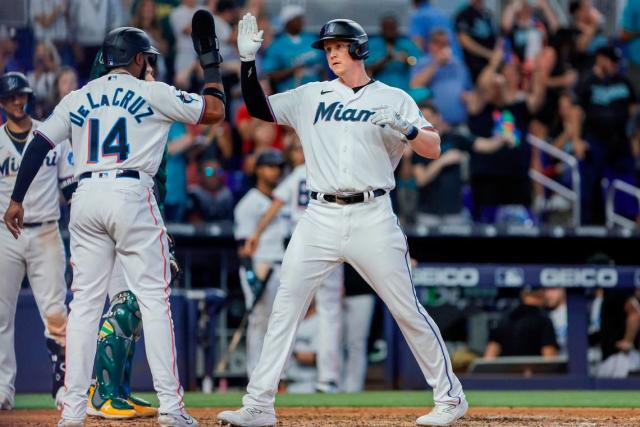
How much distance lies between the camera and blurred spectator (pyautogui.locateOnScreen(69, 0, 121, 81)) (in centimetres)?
940

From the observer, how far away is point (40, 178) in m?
7.12

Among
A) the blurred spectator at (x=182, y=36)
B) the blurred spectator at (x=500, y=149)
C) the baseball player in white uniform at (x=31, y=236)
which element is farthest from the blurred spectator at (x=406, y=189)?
the baseball player in white uniform at (x=31, y=236)

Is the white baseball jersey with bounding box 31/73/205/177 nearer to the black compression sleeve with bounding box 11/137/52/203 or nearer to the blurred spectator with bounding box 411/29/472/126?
the black compression sleeve with bounding box 11/137/52/203

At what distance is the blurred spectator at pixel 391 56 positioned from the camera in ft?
35.7

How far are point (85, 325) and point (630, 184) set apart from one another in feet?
23.9

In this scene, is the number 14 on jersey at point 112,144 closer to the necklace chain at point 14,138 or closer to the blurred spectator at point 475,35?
the necklace chain at point 14,138

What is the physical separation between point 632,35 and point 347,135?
7764mm

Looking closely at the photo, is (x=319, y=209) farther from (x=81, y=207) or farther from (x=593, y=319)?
(x=593, y=319)

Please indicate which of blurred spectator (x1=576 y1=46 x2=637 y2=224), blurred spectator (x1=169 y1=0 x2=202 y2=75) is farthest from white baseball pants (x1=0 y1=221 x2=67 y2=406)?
blurred spectator (x1=576 y1=46 x2=637 y2=224)

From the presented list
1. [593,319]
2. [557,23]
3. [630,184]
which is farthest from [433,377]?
[557,23]

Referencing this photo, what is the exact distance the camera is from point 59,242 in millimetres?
7254

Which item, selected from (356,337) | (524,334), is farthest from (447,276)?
(356,337)

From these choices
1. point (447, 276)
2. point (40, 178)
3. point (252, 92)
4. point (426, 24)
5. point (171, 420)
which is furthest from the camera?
point (426, 24)

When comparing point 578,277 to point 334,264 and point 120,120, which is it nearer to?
point 334,264
